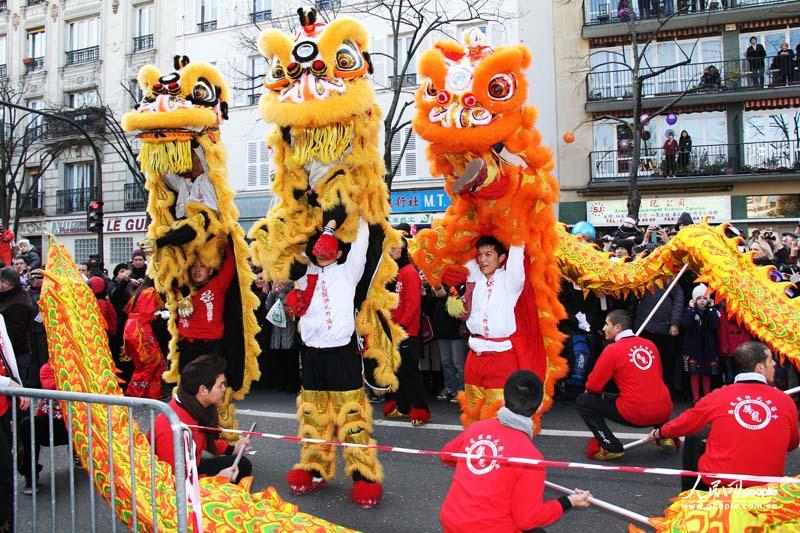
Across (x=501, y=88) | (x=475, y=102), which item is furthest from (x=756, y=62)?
(x=475, y=102)

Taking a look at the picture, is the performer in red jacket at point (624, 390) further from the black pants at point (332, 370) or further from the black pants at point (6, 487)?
the black pants at point (6, 487)

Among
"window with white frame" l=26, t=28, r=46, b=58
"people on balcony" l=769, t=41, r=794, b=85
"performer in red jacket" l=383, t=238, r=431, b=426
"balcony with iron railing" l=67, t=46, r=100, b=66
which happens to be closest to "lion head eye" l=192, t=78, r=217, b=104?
"performer in red jacket" l=383, t=238, r=431, b=426

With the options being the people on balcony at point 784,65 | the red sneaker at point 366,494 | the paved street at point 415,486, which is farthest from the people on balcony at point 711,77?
the red sneaker at point 366,494

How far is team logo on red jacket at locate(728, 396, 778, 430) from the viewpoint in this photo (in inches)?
126

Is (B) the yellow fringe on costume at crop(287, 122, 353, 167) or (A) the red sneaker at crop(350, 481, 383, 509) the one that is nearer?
(A) the red sneaker at crop(350, 481, 383, 509)

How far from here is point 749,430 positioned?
127 inches

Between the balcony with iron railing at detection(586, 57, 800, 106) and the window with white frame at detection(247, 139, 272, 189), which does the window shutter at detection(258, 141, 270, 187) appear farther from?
the balcony with iron railing at detection(586, 57, 800, 106)

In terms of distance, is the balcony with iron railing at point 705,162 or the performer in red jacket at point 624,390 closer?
the performer in red jacket at point 624,390

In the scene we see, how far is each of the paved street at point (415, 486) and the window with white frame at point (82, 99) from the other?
71.9ft

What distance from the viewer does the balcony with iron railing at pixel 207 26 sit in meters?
21.8

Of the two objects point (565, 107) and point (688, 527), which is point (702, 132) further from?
point (688, 527)

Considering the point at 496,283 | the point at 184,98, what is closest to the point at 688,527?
the point at 496,283

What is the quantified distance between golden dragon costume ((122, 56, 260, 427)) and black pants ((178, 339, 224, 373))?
0.05 meters

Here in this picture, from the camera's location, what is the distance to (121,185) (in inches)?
965
